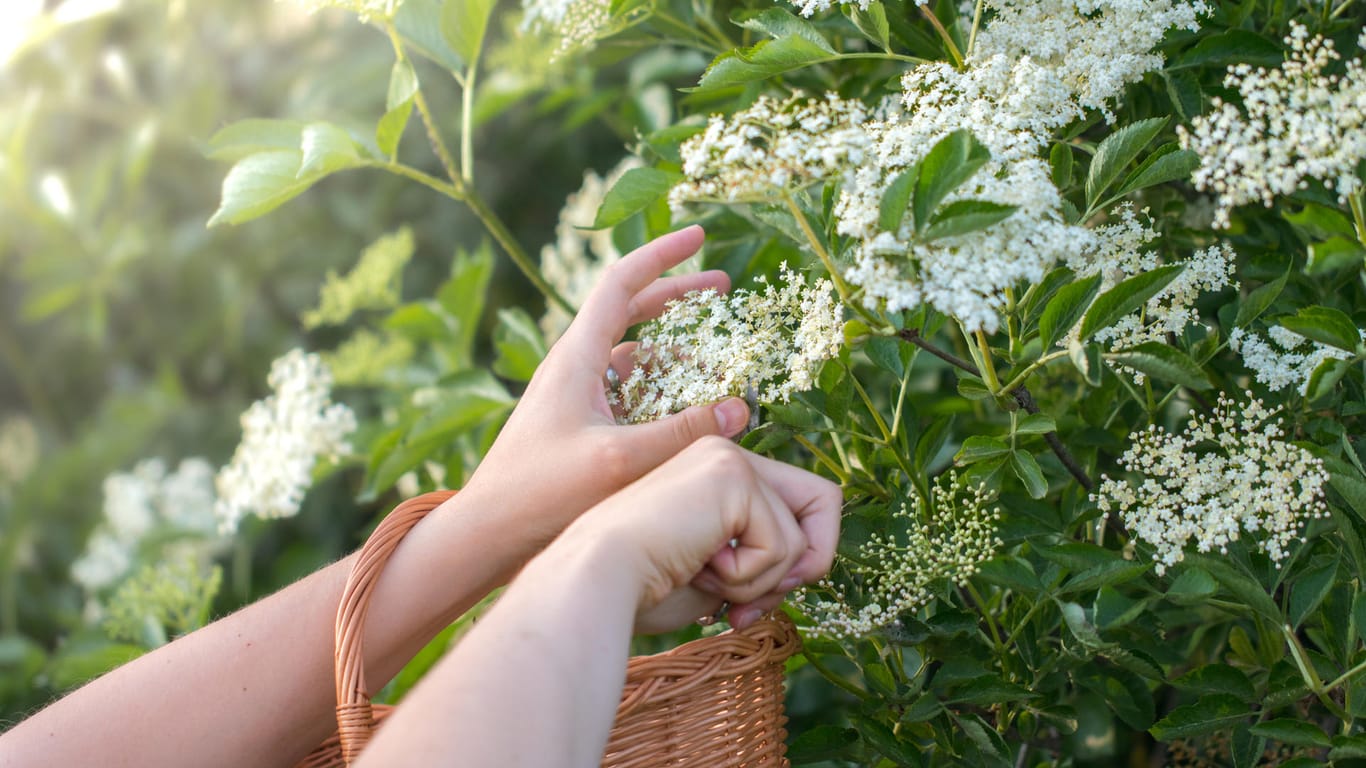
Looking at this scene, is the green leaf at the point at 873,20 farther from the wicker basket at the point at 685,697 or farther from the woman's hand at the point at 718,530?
the wicker basket at the point at 685,697

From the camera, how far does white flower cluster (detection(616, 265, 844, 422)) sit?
660 mm

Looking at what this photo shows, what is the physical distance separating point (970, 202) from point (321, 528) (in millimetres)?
Result: 1478

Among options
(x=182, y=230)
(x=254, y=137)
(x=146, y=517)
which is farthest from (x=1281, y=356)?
(x=182, y=230)

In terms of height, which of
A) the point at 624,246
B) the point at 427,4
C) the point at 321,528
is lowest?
the point at 321,528

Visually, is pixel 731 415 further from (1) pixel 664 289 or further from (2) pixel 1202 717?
(2) pixel 1202 717

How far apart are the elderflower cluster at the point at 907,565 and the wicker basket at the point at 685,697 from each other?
0.05 metres

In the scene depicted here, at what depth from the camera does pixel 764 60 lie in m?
0.72

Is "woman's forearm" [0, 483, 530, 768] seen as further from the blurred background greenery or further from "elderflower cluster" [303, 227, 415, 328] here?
the blurred background greenery

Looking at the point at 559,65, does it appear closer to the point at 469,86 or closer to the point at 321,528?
the point at 469,86

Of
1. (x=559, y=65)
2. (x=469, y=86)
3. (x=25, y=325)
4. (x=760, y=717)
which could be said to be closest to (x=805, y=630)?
(x=760, y=717)

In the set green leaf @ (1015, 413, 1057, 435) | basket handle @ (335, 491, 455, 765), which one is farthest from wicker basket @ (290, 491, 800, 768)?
green leaf @ (1015, 413, 1057, 435)

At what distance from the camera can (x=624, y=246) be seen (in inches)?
40.7

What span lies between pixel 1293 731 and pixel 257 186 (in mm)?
818

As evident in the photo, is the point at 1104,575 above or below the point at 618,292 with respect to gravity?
below
